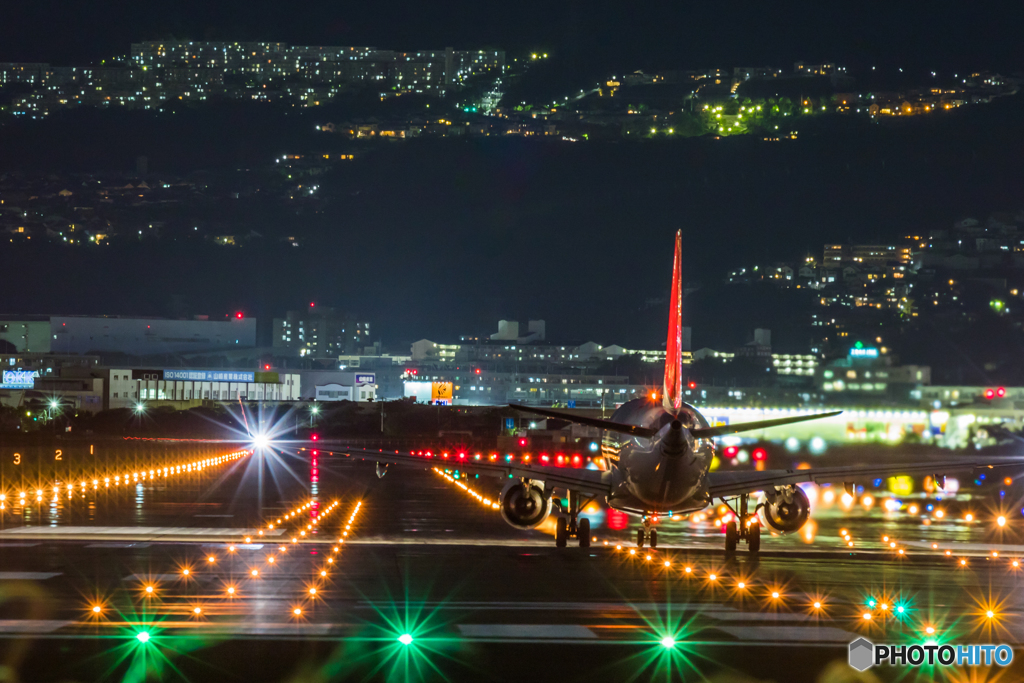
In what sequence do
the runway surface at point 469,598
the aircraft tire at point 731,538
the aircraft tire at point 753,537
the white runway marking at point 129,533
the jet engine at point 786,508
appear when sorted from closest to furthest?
the runway surface at point 469,598, the aircraft tire at point 731,538, the aircraft tire at point 753,537, the white runway marking at point 129,533, the jet engine at point 786,508

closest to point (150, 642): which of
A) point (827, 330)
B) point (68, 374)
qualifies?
point (68, 374)

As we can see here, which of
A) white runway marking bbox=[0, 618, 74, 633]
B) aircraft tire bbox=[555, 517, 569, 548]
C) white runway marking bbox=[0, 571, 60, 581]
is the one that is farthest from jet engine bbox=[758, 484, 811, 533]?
white runway marking bbox=[0, 618, 74, 633]

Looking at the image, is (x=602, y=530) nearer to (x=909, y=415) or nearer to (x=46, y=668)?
(x=46, y=668)

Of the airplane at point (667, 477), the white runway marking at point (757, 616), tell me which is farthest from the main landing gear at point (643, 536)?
the white runway marking at point (757, 616)

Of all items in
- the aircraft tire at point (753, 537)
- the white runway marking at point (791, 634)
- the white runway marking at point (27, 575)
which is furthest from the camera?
the aircraft tire at point (753, 537)

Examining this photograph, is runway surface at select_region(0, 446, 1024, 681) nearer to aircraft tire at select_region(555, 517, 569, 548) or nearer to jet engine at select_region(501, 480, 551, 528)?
aircraft tire at select_region(555, 517, 569, 548)

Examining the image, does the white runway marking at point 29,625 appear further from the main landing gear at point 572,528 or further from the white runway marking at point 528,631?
the main landing gear at point 572,528
